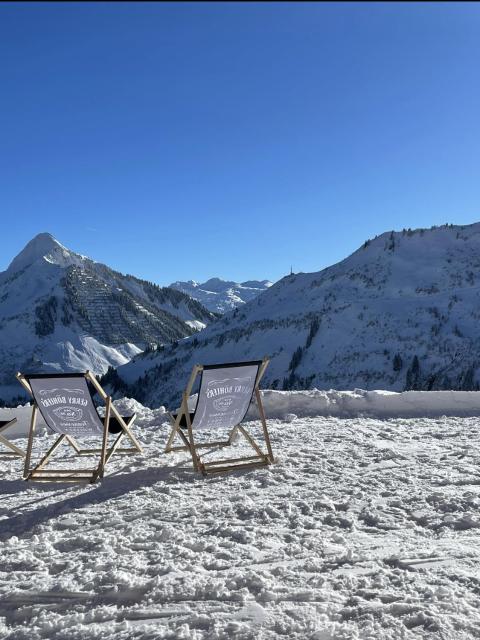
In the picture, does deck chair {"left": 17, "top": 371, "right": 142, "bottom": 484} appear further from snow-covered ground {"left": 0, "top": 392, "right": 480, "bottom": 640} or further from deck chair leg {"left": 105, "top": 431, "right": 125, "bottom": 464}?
snow-covered ground {"left": 0, "top": 392, "right": 480, "bottom": 640}

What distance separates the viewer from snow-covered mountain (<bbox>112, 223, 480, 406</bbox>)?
84.3 meters

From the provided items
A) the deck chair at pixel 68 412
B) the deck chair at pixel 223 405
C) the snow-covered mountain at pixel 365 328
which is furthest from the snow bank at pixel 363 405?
the snow-covered mountain at pixel 365 328

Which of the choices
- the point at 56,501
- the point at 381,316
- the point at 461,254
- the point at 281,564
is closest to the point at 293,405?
the point at 56,501

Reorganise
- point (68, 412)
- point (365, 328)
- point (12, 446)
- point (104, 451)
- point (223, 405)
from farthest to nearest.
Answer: point (365, 328)
point (12, 446)
point (223, 405)
point (68, 412)
point (104, 451)

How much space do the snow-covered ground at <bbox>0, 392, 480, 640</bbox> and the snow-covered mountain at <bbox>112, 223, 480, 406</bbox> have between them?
235 ft

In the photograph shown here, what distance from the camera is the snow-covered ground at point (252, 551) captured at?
2465 millimetres

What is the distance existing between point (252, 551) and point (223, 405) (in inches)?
87.0

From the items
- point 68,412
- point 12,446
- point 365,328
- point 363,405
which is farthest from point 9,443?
point 365,328

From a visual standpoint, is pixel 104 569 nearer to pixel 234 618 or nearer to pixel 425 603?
pixel 234 618

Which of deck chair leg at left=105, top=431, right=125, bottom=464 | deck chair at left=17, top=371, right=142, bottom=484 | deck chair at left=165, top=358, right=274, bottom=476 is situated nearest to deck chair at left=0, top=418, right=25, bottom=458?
deck chair at left=17, top=371, right=142, bottom=484

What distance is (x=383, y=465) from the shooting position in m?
5.23

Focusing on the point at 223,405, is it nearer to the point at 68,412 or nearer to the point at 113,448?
the point at 113,448

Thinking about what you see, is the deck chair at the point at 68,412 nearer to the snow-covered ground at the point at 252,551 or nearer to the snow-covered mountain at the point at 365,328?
the snow-covered ground at the point at 252,551

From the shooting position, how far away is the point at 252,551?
323 cm
